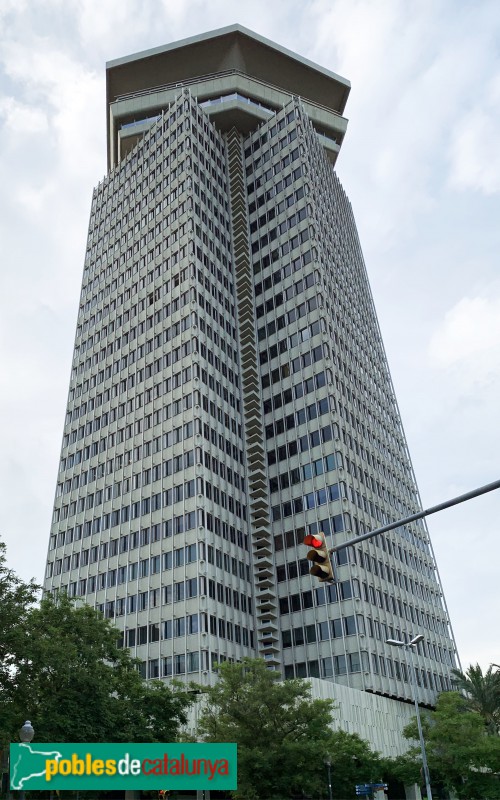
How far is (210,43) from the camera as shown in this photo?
4454 inches

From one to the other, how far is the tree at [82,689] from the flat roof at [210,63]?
9667cm

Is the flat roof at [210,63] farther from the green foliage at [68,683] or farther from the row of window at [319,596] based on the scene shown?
the green foliage at [68,683]

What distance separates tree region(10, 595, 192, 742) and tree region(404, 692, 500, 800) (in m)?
20.1

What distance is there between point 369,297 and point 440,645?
181ft

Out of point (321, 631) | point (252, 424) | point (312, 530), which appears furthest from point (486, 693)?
point (252, 424)

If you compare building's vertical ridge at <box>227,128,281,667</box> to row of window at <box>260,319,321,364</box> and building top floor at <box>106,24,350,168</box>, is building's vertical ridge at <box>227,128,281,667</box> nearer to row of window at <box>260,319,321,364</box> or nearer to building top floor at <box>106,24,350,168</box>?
row of window at <box>260,319,321,364</box>

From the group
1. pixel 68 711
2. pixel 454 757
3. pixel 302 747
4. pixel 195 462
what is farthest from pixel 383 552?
pixel 68 711

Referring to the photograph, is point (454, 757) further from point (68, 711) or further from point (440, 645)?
point (440, 645)

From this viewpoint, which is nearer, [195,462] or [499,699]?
[499,699]

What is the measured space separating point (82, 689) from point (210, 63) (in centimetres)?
10391

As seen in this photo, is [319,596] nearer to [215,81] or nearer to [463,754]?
[463,754]

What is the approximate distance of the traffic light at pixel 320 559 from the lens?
1538 centimetres

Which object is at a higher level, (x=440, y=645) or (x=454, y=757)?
(x=440, y=645)

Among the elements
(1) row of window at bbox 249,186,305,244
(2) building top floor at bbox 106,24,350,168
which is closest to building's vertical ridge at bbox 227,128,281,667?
(1) row of window at bbox 249,186,305,244
